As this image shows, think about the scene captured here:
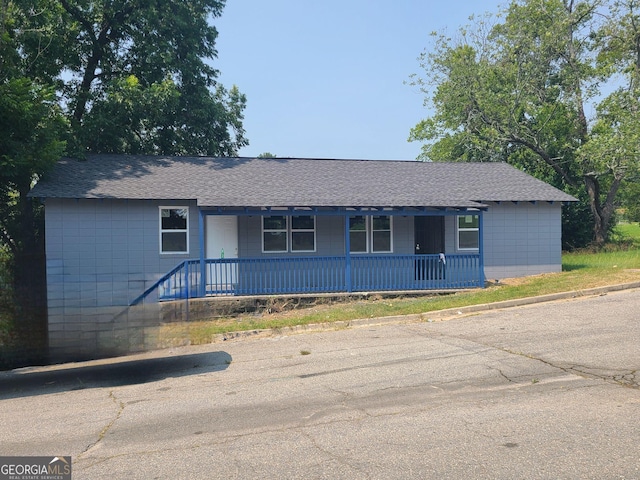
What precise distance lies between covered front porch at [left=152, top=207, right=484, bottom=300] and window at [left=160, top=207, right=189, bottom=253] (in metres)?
0.70

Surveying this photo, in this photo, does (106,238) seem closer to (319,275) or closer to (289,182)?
(289,182)

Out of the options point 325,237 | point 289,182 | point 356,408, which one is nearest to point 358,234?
point 325,237

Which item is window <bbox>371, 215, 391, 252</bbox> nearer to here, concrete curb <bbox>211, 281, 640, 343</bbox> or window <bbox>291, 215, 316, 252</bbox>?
window <bbox>291, 215, 316, 252</bbox>

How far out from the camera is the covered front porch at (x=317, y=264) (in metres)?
14.4

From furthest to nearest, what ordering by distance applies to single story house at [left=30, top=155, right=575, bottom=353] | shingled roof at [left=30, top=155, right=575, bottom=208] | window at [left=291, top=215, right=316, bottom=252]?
window at [left=291, top=215, right=316, bottom=252] < shingled roof at [left=30, top=155, right=575, bottom=208] < single story house at [left=30, top=155, right=575, bottom=353]

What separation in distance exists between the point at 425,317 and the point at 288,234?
237 inches

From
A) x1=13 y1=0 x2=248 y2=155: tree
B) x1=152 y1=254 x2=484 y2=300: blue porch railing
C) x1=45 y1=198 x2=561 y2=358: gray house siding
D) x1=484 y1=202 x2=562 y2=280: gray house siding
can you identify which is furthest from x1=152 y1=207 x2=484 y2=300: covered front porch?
x1=13 y1=0 x2=248 y2=155: tree

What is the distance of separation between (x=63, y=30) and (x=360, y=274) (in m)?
14.3

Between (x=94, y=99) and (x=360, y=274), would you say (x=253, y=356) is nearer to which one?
(x=360, y=274)

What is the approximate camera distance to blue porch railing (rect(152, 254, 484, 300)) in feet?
47.0

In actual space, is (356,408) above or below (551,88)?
below

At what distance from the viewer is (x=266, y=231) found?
16.3 m

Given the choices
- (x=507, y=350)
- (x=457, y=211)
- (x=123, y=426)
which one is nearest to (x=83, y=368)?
(x=123, y=426)

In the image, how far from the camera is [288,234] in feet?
54.0
